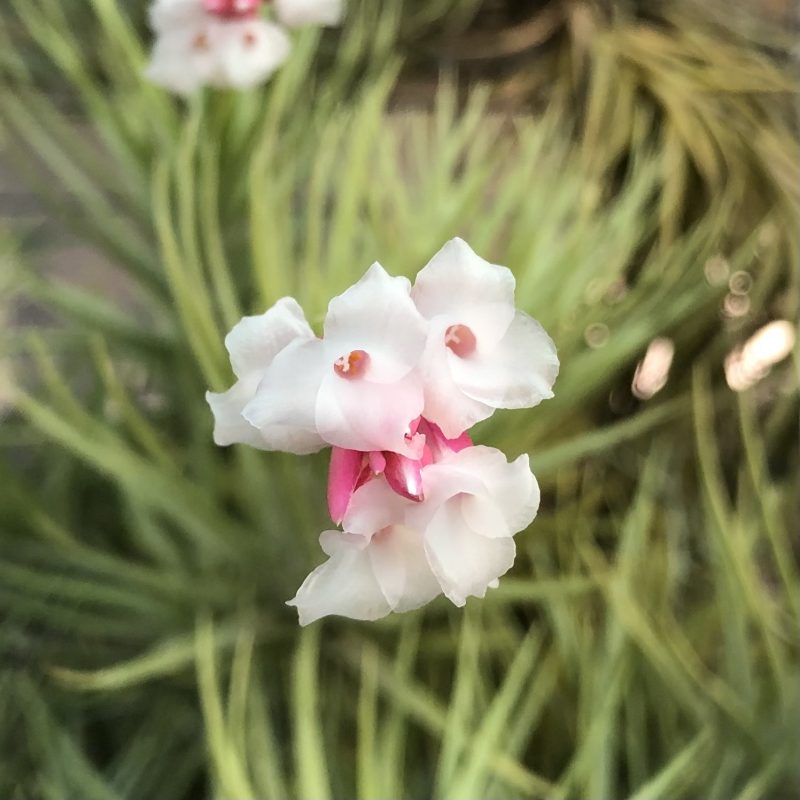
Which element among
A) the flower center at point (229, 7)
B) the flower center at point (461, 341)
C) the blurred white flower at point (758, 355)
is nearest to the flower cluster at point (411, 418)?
the flower center at point (461, 341)

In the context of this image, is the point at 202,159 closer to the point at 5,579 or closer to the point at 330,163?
the point at 330,163

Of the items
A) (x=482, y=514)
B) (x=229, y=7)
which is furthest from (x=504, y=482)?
(x=229, y=7)

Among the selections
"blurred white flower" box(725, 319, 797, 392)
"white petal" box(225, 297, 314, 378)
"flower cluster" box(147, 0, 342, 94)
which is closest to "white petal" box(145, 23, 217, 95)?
"flower cluster" box(147, 0, 342, 94)

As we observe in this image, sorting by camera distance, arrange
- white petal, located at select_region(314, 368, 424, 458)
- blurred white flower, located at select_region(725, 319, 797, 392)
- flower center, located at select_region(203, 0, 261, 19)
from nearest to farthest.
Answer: white petal, located at select_region(314, 368, 424, 458), flower center, located at select_region(203, 0, 261, 19), blurred white flower, located at select_region(725, 319, 797, 392)

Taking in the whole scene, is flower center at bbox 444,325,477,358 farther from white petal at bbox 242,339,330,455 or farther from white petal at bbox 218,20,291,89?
white petal at bbox 218,20,291,89

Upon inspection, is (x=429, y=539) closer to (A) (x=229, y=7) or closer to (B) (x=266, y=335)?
(B) (x=266, y=335)

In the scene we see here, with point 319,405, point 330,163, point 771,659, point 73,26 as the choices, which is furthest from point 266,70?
point 771,659

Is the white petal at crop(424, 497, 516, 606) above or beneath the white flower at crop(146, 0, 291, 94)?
beneath

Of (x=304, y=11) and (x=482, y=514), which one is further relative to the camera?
(x=304, y=11)
